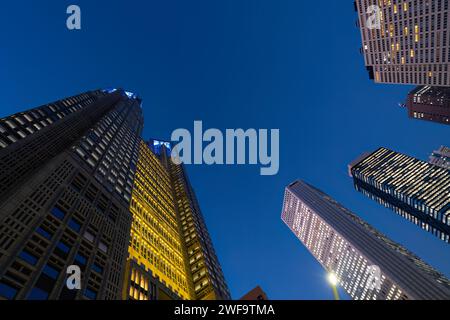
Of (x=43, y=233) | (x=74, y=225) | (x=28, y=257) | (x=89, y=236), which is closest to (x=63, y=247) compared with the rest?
(x=43, y=233)

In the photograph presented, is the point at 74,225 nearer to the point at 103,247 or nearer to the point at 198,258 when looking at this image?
the point at 103,247

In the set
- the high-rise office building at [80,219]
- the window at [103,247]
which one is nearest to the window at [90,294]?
the high-rise office building at [80,219]

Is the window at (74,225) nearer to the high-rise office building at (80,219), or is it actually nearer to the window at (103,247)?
the high-rise office building at (80,219)

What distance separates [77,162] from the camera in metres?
66.9

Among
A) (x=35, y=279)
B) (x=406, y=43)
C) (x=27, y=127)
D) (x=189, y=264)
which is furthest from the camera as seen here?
(x=406, y=43)

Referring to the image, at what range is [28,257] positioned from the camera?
126ft

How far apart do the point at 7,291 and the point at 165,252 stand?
164 ft

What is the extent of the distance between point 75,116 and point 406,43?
160534 mm

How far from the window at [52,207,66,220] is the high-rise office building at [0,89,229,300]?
196 millimetres

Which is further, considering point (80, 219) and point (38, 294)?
point (80, 219)

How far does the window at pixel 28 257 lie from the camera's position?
124 feet
